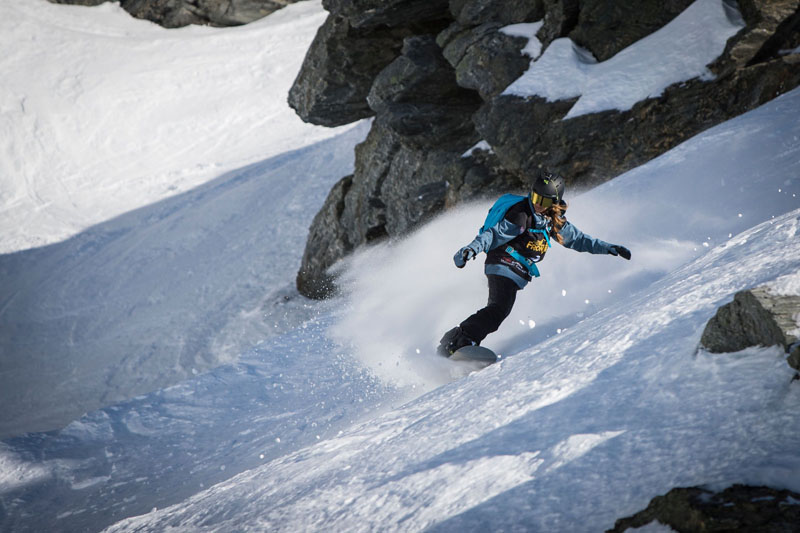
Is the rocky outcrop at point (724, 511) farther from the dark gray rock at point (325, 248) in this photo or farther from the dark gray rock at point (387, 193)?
the dark gray rock at point (325, 248)

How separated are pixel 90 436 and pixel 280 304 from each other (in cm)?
856

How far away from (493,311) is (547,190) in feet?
4.47

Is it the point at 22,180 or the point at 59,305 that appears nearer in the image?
the point at 59,305

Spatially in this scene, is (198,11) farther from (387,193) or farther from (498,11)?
(498,11)

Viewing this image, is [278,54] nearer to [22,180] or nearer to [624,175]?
[22,180]

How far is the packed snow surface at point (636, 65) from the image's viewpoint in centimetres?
906

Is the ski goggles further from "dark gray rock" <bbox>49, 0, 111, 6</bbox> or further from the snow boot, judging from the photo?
"dark gray rock" <bbox>49, 0, 111, 6</bbox>

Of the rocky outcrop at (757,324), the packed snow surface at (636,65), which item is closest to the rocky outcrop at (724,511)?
the rocky outcrop at (757,324)

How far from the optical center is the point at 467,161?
1188cm

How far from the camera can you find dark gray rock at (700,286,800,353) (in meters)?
2.61

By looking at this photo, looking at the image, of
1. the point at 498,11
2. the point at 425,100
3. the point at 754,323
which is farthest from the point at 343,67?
the point at 754,323

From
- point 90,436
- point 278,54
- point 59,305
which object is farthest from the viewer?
point 278,54

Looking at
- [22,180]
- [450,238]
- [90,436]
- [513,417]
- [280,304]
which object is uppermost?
[22,180]

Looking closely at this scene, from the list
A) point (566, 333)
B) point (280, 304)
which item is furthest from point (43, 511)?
point (280, 304)
